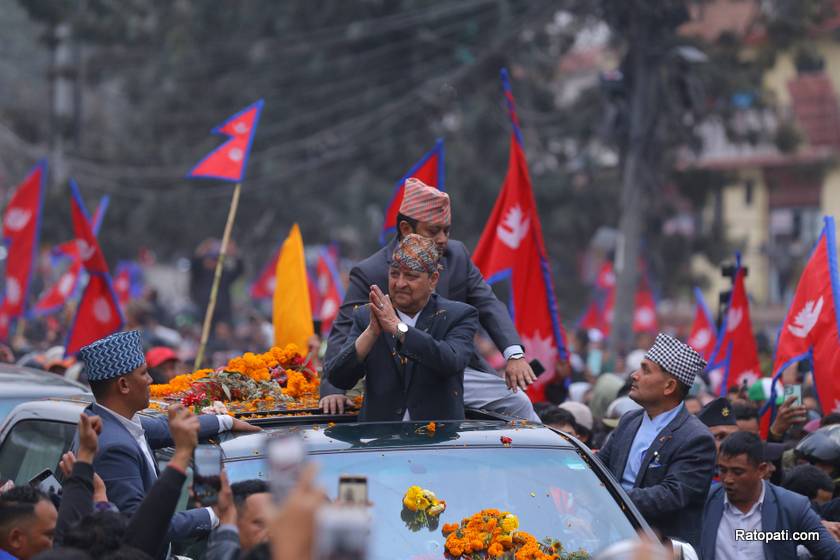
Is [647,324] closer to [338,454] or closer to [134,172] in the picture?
[134,172]

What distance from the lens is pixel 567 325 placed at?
34.9 metres

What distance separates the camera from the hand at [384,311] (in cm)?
582

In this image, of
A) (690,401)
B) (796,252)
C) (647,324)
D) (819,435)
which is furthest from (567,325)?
(819,435)

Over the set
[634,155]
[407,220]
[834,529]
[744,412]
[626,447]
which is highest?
[634,155]

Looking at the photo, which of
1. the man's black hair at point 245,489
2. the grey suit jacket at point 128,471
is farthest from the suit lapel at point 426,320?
the man's black hair at point 245,489

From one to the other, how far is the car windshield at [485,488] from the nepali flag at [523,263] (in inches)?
190

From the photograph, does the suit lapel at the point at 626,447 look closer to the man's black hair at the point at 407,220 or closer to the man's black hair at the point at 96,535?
the man's black hair at the point at 407,220

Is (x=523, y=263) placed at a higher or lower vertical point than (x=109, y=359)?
higher

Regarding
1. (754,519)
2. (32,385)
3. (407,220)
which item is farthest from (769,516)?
(32,385)

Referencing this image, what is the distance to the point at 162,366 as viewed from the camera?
410 inches

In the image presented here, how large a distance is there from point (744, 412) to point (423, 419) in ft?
10.4

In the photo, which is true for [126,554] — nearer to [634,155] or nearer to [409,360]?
[409,360]

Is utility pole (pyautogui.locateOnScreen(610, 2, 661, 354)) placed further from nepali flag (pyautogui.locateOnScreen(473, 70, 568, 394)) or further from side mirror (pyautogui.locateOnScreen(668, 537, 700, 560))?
side mirror (pyautogui.locateOnScreen(668, 537, 700, 560))

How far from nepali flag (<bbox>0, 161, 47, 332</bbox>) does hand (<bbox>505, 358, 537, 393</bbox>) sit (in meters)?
9.21
